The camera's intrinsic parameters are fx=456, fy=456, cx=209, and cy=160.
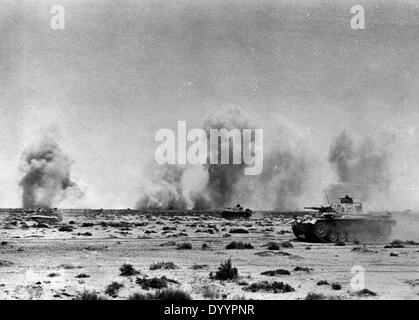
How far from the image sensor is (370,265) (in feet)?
59.4

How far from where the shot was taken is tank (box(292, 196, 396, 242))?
28719mm

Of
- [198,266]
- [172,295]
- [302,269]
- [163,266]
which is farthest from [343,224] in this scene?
[172,295]

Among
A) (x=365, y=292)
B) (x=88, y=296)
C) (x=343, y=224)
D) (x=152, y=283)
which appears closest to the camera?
(x=88, y=296)

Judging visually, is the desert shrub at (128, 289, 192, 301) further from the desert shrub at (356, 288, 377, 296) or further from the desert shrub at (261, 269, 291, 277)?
the desert shrub at (261, 269, 291, 277)

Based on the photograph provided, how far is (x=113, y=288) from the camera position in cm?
1234

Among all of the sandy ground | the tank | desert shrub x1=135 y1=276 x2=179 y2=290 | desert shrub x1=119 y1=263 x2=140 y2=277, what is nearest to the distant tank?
the tank

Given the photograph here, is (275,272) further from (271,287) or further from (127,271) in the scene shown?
(127,271)

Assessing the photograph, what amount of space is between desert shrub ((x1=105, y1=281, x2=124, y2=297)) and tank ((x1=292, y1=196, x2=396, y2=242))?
17.8 metres

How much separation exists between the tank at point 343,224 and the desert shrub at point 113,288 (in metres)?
17.8

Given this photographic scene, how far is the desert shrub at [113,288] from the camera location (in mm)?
11953

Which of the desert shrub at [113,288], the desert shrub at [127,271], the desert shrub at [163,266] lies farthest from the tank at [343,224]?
the desert shrub at [113,288]

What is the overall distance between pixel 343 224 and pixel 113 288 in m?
20.6
